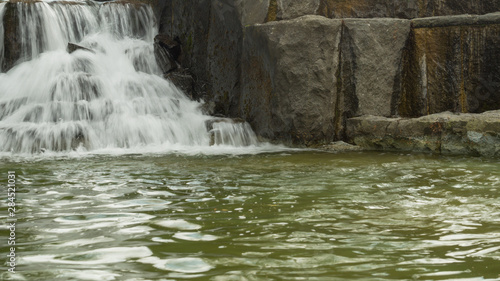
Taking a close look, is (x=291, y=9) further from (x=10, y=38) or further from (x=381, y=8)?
(x=10, y=38)

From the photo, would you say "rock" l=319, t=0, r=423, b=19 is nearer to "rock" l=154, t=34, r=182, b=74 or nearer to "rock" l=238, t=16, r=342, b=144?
"rock" l=238, t=16, r=342, b=144

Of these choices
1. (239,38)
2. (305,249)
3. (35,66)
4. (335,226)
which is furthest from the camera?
(35,66)

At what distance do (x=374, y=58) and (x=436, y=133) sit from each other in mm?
1769

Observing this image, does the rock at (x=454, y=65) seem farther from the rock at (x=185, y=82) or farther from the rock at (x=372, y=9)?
the rock at (x=185, y=82)

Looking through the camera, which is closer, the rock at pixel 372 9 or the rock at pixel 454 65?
the rock at pixel 454 65

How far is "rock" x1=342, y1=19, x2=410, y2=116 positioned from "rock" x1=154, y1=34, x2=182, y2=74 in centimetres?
390

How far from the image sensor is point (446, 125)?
8297mm

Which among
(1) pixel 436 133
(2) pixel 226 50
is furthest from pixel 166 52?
(1) pixel 436 133

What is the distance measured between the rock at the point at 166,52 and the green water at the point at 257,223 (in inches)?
219

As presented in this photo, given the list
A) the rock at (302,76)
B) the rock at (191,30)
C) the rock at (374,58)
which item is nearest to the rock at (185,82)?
the rock at (191,30)

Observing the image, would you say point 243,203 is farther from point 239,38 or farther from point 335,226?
point 239,38

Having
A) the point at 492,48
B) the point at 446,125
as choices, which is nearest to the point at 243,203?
the point at 446,125

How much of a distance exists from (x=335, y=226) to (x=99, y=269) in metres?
1.50

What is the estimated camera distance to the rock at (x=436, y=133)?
7941 millimetres
